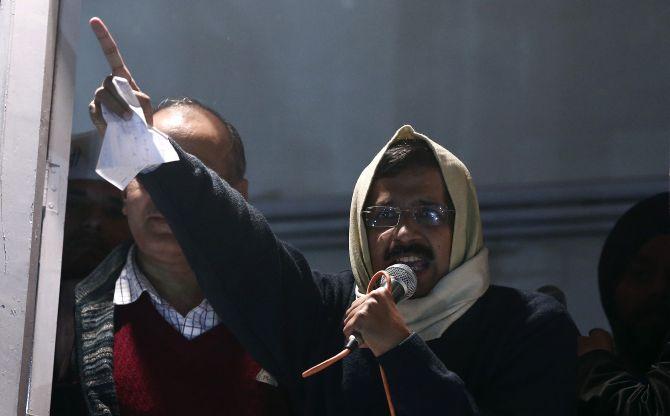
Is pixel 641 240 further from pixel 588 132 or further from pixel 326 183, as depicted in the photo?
pixel 326 183

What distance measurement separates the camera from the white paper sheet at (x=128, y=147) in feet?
7.18

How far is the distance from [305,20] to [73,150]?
2.71 ft

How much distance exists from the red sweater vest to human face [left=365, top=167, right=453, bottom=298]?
39 centimetres

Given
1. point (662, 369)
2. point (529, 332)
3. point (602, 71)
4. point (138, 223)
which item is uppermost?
point (602, 71)

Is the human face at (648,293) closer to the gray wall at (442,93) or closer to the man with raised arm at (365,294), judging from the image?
the gray wall at (442,93)

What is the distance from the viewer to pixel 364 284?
254cm

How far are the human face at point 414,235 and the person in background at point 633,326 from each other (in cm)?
49

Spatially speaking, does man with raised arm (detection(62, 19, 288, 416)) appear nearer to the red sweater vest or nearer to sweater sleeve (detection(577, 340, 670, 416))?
the red sweater vest

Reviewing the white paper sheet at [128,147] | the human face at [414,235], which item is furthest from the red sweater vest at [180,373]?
the white paper sheet at [128,147]

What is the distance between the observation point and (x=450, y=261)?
8.30 ft

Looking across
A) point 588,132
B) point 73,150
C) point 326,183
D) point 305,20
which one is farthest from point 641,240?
point 73,150

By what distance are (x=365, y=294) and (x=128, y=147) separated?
0.57 m

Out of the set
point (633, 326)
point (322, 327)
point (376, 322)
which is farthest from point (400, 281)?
point (633, 326)

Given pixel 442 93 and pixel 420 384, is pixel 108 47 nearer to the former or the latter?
pixel 420 384
